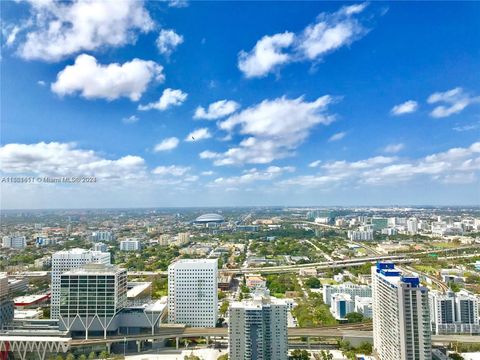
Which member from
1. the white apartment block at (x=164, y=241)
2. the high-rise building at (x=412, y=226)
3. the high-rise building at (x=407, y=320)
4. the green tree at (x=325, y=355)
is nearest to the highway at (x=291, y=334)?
the green tree at (x=325, y=355)

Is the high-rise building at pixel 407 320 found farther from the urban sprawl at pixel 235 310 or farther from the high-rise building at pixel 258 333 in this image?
the high-rise building at pixel 258 333

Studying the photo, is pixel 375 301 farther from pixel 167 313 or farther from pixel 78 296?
pixel 78 296

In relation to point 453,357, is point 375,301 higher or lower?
higher

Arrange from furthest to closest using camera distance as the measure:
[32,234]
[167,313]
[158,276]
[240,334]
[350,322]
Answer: [32,234] → [158,276] → [167,313] → [350,322] → [240,334]

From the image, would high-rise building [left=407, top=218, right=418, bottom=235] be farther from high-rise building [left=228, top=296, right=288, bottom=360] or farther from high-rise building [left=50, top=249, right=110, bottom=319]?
high-rise building [left=228, top=296, right=288, bottom=360]

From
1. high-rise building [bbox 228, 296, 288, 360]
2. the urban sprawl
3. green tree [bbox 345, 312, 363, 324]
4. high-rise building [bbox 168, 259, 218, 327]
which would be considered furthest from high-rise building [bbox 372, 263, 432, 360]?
high-rise building [bbox 168, 259, 218, 327]

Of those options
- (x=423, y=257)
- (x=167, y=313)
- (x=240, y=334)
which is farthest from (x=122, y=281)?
(x=423, y=257)

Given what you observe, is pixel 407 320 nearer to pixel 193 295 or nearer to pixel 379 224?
pixel 193 295

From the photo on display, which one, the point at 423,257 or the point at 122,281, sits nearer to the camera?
the point at 122,281
